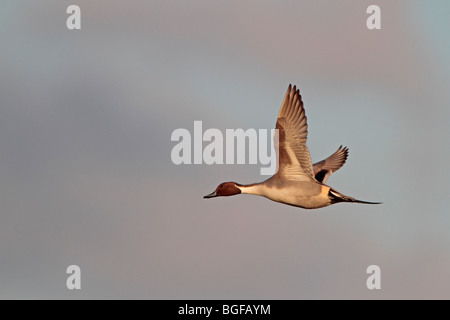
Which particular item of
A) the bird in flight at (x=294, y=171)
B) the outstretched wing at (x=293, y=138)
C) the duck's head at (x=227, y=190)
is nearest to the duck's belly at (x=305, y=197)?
the bird in flight at (x=294, y=171)

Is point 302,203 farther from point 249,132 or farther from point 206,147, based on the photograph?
point 206,147

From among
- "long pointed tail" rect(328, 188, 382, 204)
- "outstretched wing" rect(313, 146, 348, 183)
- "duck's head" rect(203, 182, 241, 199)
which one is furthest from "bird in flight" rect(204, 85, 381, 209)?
"outstretched wing" rect(313, 146, 348, 183)

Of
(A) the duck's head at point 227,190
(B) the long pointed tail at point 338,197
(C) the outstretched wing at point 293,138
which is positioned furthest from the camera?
(A) the duck's head at point 227,190

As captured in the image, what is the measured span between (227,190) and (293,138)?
2017 mm

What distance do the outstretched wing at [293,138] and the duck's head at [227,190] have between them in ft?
4.22

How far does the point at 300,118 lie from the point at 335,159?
14.0 ft

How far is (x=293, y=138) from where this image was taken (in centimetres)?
1596

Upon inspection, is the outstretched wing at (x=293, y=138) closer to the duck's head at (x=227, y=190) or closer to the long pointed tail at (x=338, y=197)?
the long pointed tail at (x=338, y=197)

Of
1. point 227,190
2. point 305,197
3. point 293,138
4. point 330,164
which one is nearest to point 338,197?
point 305,197

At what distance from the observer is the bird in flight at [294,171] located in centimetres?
1588

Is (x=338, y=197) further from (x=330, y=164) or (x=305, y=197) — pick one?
(x=330, y=164)

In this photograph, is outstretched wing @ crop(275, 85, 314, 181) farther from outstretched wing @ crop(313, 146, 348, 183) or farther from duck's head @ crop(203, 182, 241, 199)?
outstretched wing @ crop(313, 146, 348, 183)
